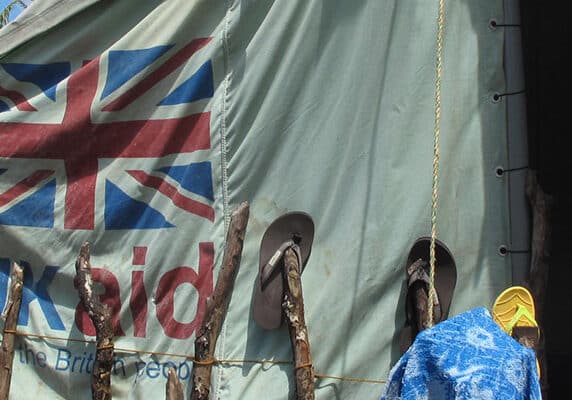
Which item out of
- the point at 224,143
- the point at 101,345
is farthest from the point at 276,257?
the point at 101,345

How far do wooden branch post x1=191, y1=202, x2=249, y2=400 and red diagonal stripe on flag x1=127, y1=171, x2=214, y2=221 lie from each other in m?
0.15

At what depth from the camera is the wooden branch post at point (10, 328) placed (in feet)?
10.9

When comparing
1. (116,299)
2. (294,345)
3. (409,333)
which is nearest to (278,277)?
(294,345)

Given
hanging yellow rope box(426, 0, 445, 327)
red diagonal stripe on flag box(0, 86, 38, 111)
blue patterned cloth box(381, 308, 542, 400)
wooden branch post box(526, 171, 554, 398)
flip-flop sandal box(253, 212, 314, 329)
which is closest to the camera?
blue patterned cloth box(381, 308, 542, 400)

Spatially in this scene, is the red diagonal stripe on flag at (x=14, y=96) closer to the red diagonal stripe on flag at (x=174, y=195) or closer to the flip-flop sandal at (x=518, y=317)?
the red diagonal stripe on flag at (x=174, y=195)

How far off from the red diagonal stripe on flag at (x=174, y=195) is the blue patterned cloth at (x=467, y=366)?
127 cm

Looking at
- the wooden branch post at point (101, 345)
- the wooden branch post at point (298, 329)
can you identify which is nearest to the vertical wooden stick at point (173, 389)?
the wooden branch post at point (101, 345)

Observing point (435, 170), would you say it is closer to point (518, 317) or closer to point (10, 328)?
point (518, 317)

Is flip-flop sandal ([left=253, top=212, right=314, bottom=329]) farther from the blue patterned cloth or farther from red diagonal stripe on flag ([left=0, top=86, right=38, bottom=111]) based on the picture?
red diagonal stripe on flag ([left=0, top=86, right=38, bottom=111])

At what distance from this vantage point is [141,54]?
10.9ft

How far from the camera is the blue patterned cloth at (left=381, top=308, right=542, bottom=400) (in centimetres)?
196

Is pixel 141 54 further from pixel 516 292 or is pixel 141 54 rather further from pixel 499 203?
pixel 516 292

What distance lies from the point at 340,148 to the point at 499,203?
589 mm

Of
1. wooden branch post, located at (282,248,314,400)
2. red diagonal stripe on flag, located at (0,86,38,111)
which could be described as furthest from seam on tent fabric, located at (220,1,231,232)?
red diagonal stripe on flag, located at (0,86,38,111)
